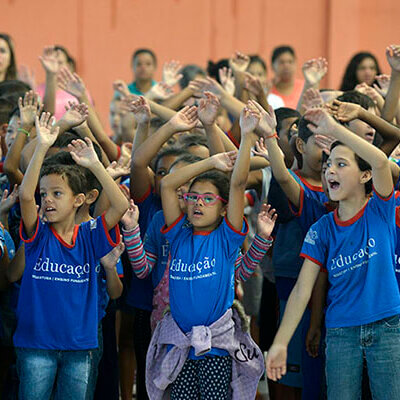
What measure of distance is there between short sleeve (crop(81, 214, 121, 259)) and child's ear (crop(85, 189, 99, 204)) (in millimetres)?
165

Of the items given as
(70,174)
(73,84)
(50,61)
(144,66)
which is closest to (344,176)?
(70,174)

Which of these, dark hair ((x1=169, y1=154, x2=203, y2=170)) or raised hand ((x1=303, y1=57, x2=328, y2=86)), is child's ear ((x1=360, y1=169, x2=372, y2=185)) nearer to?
dark hair ((x1=169, y1=154, x2=203, y2=170))

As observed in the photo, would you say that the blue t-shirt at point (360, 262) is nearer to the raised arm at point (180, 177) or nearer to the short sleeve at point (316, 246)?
the short sleeve at point (316, 246)

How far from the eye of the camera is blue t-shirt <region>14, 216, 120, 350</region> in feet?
11.3

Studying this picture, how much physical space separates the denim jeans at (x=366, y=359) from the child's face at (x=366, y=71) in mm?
2880

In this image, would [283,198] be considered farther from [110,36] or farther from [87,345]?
[110,36]

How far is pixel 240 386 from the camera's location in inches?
135

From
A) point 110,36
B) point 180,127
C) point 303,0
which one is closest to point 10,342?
point 180,127

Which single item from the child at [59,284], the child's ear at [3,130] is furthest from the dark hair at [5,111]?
the child at [59,284]

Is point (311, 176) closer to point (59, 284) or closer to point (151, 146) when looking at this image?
point (151, 146)

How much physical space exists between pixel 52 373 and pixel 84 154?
0.86 meters

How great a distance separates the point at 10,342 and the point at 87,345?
0.60 m

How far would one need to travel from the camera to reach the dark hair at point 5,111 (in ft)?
15.2

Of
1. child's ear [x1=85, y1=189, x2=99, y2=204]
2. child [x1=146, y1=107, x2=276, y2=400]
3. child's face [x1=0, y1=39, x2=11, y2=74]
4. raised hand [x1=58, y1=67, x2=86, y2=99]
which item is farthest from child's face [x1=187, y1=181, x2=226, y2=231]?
child's face [x1=0, y1=39, x2=11, y2=74]
